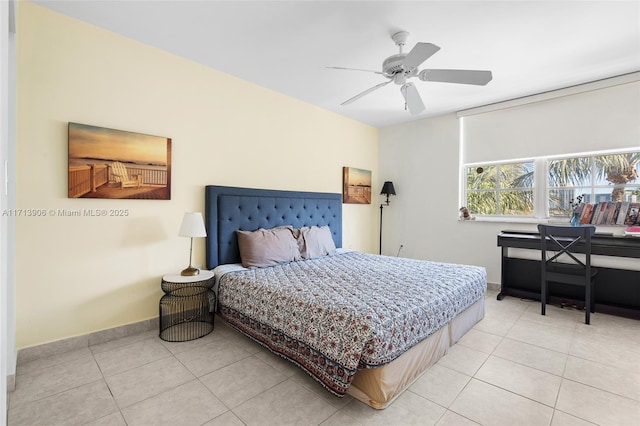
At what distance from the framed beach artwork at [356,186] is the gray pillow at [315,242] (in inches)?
40.2

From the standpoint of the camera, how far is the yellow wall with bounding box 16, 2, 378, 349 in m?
2.21

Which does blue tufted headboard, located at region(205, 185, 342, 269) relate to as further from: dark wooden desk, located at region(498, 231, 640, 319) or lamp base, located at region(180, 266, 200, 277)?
dark wooden desk, located at region(498, 231, 640, 319)

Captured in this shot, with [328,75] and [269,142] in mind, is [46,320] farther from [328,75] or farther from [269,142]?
[328,75]

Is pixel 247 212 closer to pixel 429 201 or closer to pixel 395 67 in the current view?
pixel 395 67

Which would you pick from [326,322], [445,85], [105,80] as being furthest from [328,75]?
[326,322]

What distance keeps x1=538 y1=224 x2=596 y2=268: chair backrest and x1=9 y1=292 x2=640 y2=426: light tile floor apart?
2.72 ft

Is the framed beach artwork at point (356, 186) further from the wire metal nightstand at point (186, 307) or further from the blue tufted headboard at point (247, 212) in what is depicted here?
the wire metal nightstand at point (186, 307)

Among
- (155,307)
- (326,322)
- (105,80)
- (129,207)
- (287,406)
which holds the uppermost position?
(105,80)

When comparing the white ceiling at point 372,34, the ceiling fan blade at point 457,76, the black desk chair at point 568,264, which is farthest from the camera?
the black desk chair at point 568,264

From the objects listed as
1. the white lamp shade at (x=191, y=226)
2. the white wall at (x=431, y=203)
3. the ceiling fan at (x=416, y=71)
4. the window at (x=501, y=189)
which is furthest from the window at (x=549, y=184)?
the white lamp shade at (x=191, y=226)

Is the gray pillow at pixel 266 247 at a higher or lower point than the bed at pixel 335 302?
higher

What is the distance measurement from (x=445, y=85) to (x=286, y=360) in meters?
3.37

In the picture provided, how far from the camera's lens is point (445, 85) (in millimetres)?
3486

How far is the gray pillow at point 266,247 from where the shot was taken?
3.09 metres
